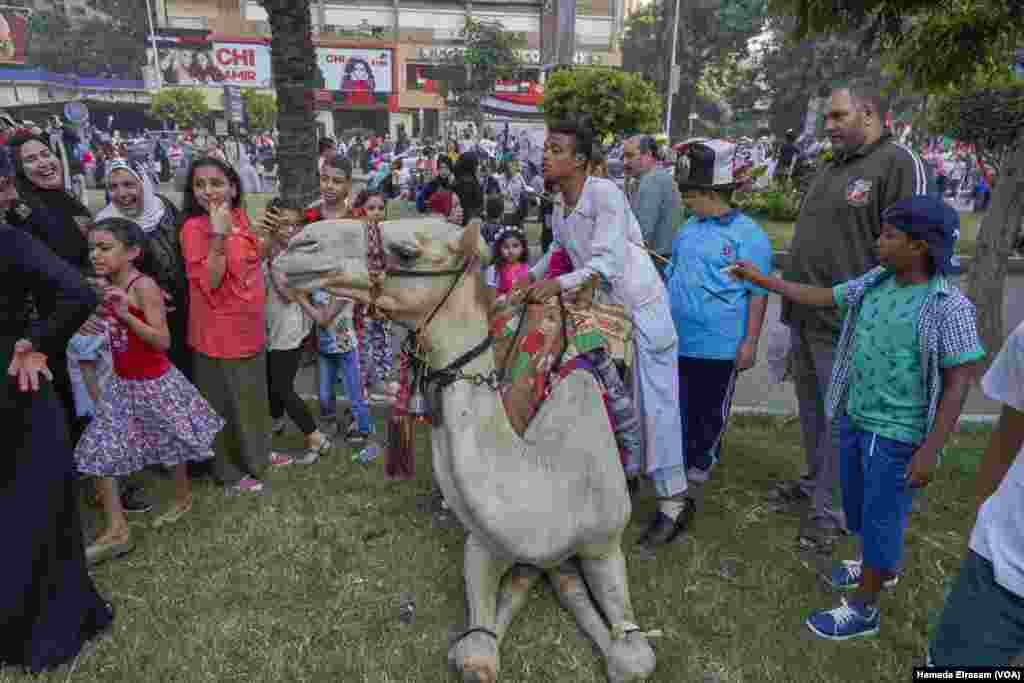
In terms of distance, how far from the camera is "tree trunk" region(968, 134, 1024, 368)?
5.87 metres

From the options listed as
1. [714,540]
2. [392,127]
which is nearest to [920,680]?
[714,540]

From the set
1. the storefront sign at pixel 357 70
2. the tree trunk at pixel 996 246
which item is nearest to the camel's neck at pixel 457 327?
the tree trunk at pixel 996 246

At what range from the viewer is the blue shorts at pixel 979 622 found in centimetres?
192

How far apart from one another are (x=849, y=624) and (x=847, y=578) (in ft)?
1.51

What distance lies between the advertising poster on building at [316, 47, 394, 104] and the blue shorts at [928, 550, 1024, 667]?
63656mm

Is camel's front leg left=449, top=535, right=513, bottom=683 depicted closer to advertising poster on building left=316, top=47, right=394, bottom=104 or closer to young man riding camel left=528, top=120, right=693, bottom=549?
young man riding camel left=528, top=120, right=693, bottom=549

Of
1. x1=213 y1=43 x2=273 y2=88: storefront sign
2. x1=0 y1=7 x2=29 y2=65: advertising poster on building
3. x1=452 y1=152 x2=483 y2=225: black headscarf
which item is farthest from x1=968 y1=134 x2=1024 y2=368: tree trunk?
x1=0 y1=7 x2=29 y2=65: advertising poster on building

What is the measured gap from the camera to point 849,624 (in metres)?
3.16

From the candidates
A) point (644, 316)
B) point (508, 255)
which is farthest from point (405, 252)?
point (508, 255)

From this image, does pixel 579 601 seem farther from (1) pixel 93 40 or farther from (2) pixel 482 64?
(1) pixel 93 40

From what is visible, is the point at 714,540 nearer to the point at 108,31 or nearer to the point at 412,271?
the point at 412,271

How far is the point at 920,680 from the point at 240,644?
9.38 ft

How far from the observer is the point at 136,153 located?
28375 mm

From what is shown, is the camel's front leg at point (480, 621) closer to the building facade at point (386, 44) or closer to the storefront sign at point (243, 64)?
the building facade at point (386, 44)
